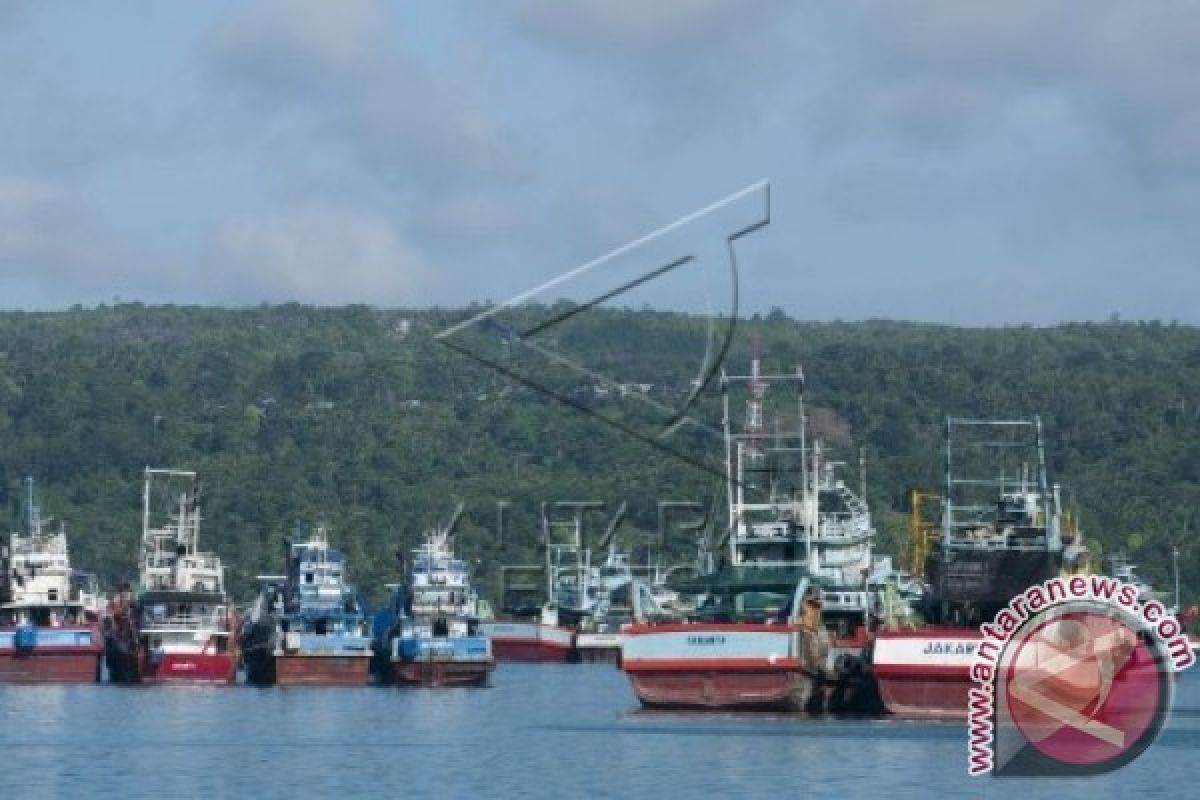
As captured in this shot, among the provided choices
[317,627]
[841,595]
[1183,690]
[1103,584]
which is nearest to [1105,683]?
[1103,584]

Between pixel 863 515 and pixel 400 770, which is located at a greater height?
pixel 863 515

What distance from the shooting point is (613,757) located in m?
111

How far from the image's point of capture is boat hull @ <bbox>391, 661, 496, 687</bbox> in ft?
551

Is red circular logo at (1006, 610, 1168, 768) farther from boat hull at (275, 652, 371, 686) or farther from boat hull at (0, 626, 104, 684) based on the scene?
boat hull at (0, 626, 104, 684)

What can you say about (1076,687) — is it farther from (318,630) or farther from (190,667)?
(190,667)

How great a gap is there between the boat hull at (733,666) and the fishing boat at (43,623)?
174 feet

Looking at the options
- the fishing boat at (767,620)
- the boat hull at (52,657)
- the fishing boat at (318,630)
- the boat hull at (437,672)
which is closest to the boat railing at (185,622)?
the fishing boat at (318,630)

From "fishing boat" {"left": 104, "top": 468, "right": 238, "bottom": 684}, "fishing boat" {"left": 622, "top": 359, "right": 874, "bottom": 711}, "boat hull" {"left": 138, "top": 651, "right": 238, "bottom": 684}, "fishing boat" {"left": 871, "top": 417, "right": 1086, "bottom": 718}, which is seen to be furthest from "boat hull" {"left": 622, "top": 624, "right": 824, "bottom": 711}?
"boat hull" {"left": 138, "top": 651, "right": 238, "bottom": 684}

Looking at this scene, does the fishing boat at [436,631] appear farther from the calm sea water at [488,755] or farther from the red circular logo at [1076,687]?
the red circular logo at [1076,687]

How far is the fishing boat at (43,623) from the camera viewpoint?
6649 inches

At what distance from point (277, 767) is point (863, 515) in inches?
2084

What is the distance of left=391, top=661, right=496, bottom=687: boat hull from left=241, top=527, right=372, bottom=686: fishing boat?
6.80ft

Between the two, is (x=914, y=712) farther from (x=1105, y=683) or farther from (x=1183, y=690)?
(x=1183, y=690)

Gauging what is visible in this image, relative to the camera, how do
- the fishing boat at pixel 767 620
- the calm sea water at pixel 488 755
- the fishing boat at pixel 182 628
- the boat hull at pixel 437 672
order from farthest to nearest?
the fishing boat at pixel 182 628 → the boat hull at pixel 437 672 → the fishing boat at pixel 767 620 → the calm sea water at pixel 488 755
